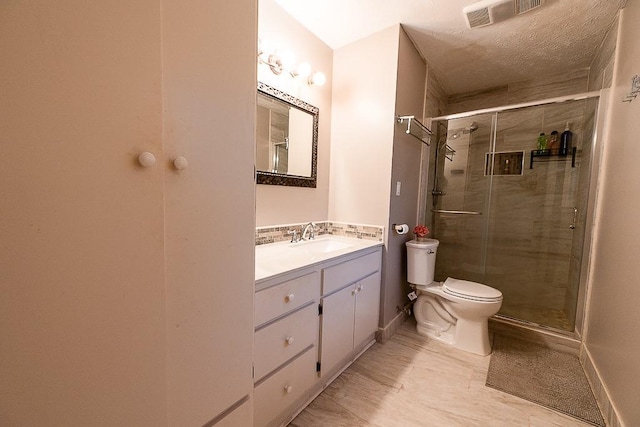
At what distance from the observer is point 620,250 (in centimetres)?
138

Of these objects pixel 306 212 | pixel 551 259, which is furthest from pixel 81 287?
pixel 551 259

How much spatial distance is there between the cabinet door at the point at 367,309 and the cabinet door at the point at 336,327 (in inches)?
3.0

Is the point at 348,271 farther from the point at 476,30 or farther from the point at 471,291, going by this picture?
the point at 476,30

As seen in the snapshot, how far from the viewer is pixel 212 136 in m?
0.69

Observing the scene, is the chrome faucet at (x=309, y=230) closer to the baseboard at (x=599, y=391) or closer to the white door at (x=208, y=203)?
the white door at (x=208, y=203)

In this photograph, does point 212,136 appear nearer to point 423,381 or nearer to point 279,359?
point 279,359

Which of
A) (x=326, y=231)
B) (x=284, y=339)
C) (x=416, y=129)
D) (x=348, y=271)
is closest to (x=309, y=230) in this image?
(x=326, y=231)

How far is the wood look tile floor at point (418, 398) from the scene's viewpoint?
1.32 m

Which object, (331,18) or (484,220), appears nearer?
(331,18)

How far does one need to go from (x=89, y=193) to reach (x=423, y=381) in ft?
6.29

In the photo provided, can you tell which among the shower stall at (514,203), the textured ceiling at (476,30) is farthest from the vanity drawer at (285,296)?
the shower stall at (514,203)

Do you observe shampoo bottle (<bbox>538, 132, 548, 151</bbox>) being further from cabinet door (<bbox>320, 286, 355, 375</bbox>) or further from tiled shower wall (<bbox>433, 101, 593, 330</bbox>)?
cabinet door (<bbox>320, 286, 355, 375</bbox>)

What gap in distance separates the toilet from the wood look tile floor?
0.15 meters

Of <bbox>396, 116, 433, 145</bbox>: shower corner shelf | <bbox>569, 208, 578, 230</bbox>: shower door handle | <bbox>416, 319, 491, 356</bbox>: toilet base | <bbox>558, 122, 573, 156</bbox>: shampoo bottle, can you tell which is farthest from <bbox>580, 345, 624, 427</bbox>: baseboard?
<bbox>396, 116, 433, 145</bbox>: shower corner shelf
